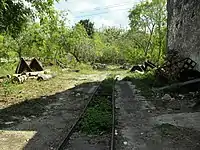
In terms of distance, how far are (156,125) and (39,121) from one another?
348 centimetres

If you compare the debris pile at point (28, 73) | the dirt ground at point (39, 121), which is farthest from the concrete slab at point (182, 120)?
the debris pile at point (28, 73)

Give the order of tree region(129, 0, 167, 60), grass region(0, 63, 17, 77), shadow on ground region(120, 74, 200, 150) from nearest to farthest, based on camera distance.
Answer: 1. shadow on ground region(120, 74, 200, 150)
2. grass region(0, 63, 17, 77)
3. tree region(129, 0, 167, 60)

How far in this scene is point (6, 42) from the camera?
25.8 metres

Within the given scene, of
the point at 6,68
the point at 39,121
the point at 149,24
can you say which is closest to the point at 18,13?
the point at 39,121

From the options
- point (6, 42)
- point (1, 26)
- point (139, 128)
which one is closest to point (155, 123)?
point (139, 128)

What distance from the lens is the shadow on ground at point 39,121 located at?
7975 millimetres

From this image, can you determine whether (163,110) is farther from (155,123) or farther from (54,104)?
(54,104)

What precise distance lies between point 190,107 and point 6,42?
17566mm

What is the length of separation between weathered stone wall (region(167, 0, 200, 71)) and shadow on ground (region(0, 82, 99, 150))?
5.91m

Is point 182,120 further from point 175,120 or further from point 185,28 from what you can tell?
point 185,28

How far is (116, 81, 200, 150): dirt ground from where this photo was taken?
7.76 metres

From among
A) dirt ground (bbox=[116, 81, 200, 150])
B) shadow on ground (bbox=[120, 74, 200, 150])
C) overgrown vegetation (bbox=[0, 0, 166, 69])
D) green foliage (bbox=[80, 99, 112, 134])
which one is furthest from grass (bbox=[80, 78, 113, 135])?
overgrown vegetation (bbox=[0, 0, 166, 69])

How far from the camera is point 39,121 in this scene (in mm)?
10203

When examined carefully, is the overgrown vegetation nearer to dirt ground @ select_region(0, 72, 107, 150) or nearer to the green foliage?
dirt ground @ select_region(0, 72, 107, 150)
